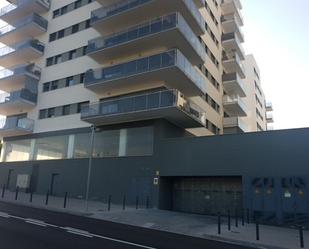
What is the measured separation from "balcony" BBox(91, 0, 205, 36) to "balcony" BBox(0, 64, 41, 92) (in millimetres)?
9732

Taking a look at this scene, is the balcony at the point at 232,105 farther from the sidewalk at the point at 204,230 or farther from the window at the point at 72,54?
the sidewalk at the point at 204,230

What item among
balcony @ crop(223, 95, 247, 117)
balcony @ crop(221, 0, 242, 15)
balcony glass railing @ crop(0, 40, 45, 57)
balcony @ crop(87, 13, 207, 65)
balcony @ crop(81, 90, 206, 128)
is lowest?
balcony @ crop(81, 90, 206, 128)

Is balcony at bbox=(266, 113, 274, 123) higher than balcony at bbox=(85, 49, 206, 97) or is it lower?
higher

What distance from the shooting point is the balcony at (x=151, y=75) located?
2436 centimetres

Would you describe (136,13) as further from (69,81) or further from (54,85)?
(54,85)

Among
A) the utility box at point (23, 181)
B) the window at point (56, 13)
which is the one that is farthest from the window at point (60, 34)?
the utility box at point (23, 181)

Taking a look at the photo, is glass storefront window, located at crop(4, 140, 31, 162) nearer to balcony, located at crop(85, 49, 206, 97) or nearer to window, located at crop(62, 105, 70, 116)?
window, located at crop(62, 105, 70, 116)

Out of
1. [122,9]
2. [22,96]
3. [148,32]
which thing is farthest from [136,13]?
[22,96]

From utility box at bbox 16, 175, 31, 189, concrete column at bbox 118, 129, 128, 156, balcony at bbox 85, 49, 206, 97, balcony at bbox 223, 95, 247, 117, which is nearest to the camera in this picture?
balcony at bbox 85, 49, 206, 97

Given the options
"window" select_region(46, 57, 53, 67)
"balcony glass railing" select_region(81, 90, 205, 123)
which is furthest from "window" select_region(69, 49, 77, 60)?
"balcony glass railing" select_region(81, 90, 205, 123)

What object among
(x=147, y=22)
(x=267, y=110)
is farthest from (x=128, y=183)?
(x=267, y=110)

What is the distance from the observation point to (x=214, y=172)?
22.7 m

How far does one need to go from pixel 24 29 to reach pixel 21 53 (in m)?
2.81

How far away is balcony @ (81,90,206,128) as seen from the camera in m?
23.6
